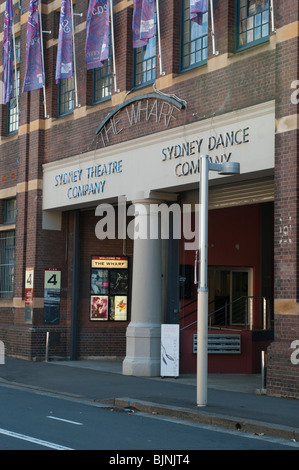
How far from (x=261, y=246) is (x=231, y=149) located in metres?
8.61

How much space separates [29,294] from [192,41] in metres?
9.28

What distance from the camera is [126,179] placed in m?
19.9

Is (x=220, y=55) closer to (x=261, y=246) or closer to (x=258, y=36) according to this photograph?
(x=258, y=36)

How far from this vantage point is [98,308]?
947 inches

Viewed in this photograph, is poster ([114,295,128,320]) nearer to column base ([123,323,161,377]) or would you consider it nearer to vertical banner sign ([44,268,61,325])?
vertical banner sign ([44,268,61,325])

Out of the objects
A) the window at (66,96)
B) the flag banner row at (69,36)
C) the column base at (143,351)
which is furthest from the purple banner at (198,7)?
the column base at (143,351)

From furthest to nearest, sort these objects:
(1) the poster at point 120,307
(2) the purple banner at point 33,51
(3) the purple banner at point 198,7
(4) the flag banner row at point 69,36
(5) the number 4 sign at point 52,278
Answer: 1. (1) the poster at point 120,307
2. (5) the number 4 sign at point 52,278
3. (2) the purple banner at point 33,51
4. (4) the flag banner row at point 69,36
5. (3) the purple banner at point 198,7

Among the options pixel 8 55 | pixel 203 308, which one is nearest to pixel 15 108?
pixel 8 55

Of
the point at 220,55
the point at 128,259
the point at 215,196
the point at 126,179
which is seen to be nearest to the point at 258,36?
the point at 220,55

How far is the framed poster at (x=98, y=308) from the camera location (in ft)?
78.7

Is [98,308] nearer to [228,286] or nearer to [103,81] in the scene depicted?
[228,286]

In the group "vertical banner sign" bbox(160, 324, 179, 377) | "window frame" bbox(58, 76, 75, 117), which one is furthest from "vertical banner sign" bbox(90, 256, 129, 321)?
"vertical banner sign" bbox(160, 324, 179, 377)

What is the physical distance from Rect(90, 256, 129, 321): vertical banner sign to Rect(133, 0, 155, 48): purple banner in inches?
299

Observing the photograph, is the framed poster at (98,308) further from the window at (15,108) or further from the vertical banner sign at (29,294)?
the window at (15,108)
